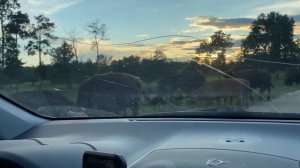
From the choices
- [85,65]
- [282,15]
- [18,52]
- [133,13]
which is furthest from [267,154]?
[18,52]

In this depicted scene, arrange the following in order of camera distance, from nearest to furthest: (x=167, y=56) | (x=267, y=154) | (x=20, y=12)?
(x=267, y=154) → (x=167, y=56) → (x=20, y=12)

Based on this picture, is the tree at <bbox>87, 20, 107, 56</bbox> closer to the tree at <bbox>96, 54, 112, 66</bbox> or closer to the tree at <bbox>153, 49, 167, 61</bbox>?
the tree at <bbox>96, 54, 112, 66</bbox>

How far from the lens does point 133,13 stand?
4.47 meters

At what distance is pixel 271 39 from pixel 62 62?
Answer: 176cm

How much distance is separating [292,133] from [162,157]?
2.56 ft

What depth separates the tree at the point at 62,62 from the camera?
4.82 meters

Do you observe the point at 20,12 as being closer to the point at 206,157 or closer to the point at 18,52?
the point at 18,52

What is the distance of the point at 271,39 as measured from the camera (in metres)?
3.93

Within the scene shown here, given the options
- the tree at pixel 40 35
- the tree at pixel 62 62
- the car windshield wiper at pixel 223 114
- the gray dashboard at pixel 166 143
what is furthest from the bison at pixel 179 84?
the tree at pixel 40 35

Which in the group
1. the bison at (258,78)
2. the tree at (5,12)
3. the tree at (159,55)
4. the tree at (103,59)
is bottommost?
the bison at (258,78)

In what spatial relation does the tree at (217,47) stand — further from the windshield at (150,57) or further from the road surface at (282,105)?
the road surface at (282,105)

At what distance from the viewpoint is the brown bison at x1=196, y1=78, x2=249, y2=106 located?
3994 mm

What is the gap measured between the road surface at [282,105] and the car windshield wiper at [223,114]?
3cm

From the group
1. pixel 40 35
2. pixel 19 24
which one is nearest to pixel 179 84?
pixel 40 35
